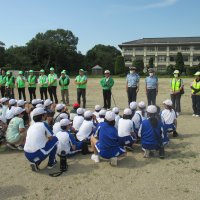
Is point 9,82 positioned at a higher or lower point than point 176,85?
higher

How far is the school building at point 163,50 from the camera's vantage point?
260 feet

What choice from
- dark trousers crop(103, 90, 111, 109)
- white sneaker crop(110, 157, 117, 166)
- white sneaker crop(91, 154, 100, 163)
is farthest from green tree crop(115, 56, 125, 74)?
white sneaker crop(110, 157, 117, 166)

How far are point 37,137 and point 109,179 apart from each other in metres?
1.70

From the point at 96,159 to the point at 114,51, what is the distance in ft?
315

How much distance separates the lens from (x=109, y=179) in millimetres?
5363

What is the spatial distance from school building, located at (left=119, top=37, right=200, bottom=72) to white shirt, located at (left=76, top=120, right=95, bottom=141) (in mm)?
74275

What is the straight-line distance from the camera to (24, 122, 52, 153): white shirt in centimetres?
557

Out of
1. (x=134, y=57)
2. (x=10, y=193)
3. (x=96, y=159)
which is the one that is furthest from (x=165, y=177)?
(x=134, y=57)

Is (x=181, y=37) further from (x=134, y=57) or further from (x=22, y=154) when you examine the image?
(x=22, y=154)

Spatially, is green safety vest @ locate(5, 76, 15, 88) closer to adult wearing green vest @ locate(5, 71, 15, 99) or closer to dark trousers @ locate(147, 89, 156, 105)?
adult wearing green vest @ locate(5, 71, 15, 99)

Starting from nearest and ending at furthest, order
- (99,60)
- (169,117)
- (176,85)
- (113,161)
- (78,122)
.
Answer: (113,161) → (78,122) → (169,117) → (176,85) → (99,60)

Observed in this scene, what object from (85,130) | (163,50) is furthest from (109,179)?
(163,50)

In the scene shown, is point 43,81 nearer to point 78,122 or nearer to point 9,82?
point 9,82

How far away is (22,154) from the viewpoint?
22.8 feet
